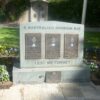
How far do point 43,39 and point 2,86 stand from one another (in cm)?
164

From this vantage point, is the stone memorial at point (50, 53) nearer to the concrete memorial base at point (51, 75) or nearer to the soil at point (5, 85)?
the concrete memorial base at point (51, 75)

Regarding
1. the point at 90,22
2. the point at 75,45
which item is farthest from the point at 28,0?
the point at 75,45

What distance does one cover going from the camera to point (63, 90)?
25.8ft

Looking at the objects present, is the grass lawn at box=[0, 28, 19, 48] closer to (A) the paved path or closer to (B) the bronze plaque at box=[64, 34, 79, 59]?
(B) the bronze plaque at box=[64, 34, 79, 59]

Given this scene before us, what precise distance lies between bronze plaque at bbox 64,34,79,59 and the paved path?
0.81m

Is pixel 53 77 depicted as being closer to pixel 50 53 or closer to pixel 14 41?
pixel 50 53

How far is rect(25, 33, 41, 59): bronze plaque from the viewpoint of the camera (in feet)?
27.5

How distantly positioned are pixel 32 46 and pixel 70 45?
3.37 feet

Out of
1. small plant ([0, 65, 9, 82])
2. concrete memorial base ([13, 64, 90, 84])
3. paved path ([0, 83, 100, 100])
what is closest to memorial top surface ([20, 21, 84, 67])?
concrete memorial base ([13, 64, 90, 84])

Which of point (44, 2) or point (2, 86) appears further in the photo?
point (44, 2)

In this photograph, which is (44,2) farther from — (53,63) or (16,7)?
(53,63)

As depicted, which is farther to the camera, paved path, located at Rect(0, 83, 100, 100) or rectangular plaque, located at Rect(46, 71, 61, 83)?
rectangular plaque, located at Rect(46, 71, 61, 83)

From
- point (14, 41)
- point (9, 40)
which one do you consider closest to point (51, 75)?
point (14, 41)

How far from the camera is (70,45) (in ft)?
28.3
